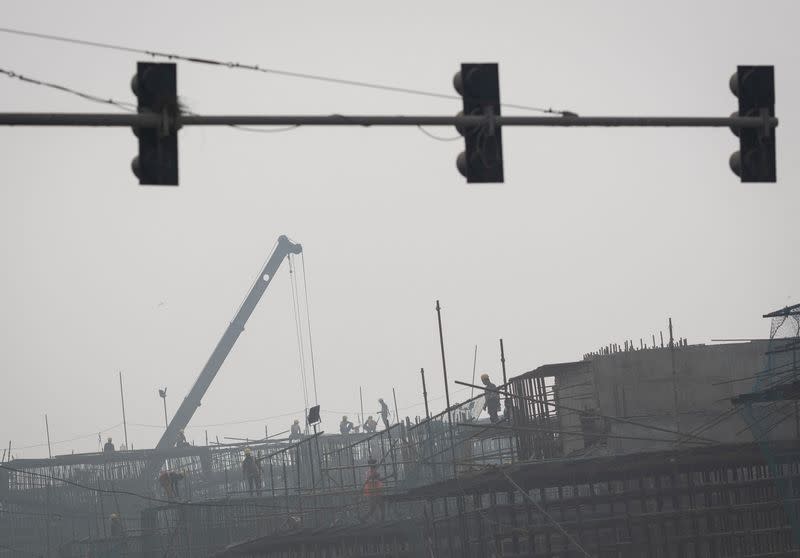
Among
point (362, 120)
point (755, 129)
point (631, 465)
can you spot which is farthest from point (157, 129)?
point (631, 465)

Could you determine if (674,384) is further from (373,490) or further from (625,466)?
(373,490)

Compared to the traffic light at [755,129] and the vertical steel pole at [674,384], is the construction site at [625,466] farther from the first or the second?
the traffic light at [755,129]

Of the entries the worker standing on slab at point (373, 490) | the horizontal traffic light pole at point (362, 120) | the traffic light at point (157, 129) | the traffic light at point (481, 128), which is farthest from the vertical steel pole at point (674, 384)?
the traffic light at point (157, 129)

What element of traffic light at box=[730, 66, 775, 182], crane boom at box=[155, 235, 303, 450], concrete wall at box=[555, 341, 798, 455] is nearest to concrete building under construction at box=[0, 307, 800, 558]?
concrete wall at box=[555, 341, 798, 455]

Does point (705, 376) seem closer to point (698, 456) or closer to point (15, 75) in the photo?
point (698, 456)

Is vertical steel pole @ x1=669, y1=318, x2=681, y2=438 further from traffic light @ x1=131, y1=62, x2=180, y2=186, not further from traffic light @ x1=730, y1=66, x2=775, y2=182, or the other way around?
traffic light @ x1=131, y1=62, x2=180, y2=186

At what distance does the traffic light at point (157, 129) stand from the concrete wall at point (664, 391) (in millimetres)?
21614

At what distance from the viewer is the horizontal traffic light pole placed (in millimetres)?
11797

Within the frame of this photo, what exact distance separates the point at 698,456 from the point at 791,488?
2631 mm

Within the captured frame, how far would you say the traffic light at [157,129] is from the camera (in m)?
12.2

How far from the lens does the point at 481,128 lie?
12.9 metres

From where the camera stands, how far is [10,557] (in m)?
62.6

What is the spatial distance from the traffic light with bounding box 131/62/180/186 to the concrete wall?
21.6m

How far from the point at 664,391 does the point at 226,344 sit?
65.7 meters
